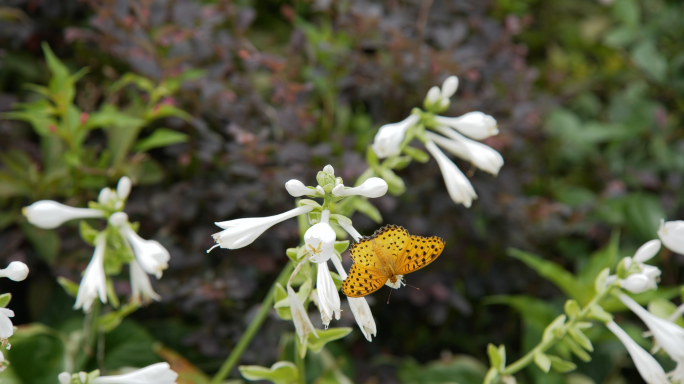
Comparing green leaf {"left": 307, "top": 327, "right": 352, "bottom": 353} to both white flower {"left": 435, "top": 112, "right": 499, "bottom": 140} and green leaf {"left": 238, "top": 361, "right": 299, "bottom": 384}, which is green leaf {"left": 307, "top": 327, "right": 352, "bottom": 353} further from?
white flower {"left": 435, "top": 112, "right": 499, "bottom": 140}

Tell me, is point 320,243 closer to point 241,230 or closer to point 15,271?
point 241,230

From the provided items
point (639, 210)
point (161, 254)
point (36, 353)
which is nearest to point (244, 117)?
point (161, 254)

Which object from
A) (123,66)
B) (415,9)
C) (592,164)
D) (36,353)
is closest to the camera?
(36,353)

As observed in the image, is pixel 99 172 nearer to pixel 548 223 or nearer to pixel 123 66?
pixel 123 66

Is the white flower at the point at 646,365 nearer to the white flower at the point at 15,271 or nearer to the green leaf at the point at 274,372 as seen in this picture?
the green leaf at the point at 274,372

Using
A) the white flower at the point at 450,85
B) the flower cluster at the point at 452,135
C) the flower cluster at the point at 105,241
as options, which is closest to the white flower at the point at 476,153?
the flower cluster at the point at 452,135


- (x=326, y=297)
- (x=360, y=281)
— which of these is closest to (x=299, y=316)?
(x=326, y=297)
